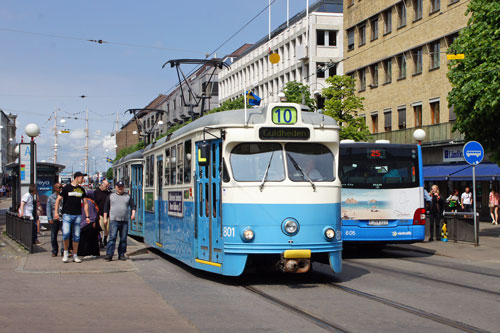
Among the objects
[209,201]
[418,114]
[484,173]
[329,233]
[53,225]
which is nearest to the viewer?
[329,233]

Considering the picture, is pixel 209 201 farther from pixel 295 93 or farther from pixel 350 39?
pixel 350 39

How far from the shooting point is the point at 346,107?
3806 centimetres

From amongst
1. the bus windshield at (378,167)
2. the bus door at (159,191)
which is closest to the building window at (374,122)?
the bus windshield at (378,167)

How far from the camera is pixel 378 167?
1848 cm

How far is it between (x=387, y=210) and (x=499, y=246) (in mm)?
4809

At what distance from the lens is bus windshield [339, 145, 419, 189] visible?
60.3ft

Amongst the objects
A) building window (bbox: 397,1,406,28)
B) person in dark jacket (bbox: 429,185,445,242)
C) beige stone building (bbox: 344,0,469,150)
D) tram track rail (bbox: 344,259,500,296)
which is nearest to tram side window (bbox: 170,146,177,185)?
tram track rail (bbox: 344,259,500,296)

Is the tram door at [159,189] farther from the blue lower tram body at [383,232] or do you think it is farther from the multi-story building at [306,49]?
the multi-story building at [306,49]

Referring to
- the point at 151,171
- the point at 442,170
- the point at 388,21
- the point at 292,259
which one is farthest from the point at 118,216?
the point at 388,21

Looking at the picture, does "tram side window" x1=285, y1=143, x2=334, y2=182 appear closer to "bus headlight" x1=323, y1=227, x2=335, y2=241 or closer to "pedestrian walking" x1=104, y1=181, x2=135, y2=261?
"bus headlight" x1=323, y1=227, x2=335, y2=241

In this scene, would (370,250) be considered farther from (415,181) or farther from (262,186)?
(262,186)

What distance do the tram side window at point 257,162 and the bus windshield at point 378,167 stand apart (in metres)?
6.57

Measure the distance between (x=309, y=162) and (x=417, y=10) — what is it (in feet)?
116

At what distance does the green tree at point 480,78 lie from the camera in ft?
82.0
